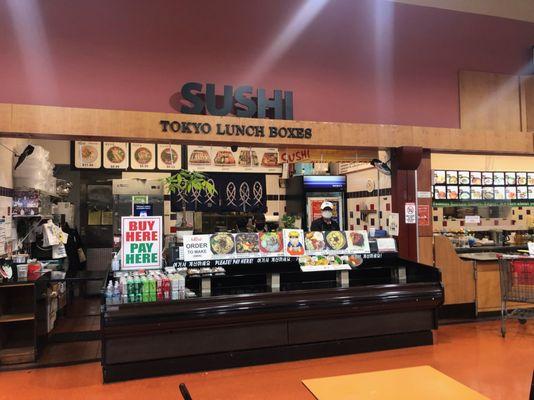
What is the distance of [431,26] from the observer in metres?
7.22

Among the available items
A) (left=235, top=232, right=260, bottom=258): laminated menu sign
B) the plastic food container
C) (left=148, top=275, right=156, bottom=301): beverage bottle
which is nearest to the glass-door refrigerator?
(left=235, top=232, right=260, bottom=258): laminated menu sign

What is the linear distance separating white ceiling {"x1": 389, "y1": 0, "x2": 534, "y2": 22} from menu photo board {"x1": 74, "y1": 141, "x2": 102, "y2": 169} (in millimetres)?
5581

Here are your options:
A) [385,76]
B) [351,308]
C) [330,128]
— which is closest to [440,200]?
[385,76]

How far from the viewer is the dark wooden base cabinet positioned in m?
4.55

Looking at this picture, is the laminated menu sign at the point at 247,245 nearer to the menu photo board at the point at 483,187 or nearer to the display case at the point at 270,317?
the display case at the point at 270,317

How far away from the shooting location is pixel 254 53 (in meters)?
6.36

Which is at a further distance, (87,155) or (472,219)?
(472,219)

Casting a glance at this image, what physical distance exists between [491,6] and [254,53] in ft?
13.3

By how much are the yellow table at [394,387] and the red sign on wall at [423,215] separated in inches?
173

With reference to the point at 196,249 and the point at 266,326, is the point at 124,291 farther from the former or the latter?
the point at 266,326

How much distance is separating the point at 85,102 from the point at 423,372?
4.84 metres

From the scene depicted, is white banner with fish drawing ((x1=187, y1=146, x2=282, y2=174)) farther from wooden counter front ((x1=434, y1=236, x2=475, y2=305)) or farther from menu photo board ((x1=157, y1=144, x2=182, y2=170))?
wooden counter front ((x1=434, y1=236, x2=475, y2=305))

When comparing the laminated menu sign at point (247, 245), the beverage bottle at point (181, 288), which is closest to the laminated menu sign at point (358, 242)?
the laminated menu sign at point (247, 245)

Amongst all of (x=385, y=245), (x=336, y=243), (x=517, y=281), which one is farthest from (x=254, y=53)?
(x=517, y=281)
